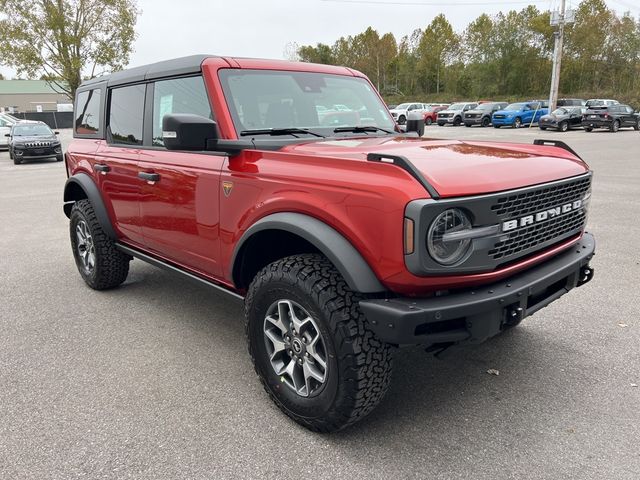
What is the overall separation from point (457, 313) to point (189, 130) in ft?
5.60

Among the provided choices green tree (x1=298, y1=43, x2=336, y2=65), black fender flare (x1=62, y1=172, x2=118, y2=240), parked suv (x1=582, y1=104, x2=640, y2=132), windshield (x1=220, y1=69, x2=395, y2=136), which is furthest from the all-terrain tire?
green tree (x1=298, y1=43, x2=336, y2=65)

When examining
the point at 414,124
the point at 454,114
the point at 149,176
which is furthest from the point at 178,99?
the point at 454,114

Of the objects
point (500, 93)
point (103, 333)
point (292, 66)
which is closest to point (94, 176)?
point (103, 333)

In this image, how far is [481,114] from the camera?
112 ft

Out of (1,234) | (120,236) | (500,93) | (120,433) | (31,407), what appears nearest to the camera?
(120,433)

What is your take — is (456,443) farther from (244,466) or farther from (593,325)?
(593,325)

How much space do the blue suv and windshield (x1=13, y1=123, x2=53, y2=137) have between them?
25.1 metres

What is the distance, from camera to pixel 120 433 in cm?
278

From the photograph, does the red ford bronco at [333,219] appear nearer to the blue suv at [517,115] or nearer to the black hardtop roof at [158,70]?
the black hardtop roof at [158,70]

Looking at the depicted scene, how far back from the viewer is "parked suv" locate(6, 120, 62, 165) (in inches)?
752

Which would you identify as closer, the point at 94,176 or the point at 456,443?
the point at 456,443

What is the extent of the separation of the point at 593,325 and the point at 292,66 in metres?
3.00

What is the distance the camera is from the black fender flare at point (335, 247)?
93.8 inches

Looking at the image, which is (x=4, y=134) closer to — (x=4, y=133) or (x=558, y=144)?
(x=4, y=133)
